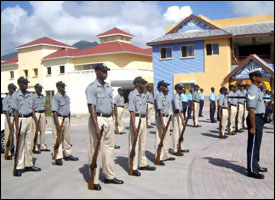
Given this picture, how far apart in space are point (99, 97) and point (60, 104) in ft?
8.61

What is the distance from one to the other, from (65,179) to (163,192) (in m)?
2.02

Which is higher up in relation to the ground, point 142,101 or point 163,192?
point 142,101

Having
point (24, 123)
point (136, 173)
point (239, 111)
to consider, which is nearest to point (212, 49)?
point (239, 111)

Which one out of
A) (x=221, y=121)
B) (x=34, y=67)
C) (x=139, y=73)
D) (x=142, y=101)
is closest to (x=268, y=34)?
(x=139, y=73)

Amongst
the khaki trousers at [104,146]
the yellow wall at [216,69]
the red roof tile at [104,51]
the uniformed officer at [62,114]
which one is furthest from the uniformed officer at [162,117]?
the red roof tile at [104,51]

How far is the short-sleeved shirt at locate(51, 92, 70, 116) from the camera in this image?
7.95 m

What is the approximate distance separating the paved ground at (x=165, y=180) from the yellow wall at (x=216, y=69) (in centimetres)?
1913

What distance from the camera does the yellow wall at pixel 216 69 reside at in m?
27.3

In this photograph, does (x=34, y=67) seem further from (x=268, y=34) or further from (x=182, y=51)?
(x=268, y=34)

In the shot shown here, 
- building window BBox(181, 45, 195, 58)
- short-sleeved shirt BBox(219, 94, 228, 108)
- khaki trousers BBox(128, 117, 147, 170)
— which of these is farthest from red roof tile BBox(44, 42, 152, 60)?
khaki trousers BBox(128, 117, 147, 170)

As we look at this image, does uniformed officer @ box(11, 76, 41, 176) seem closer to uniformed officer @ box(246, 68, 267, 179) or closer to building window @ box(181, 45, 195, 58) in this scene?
uniformed officer @ box(246, 68, 267, 179)

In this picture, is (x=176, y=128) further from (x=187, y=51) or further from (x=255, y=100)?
(x=187, y=51)

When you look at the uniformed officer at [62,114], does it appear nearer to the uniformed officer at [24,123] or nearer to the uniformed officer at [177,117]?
the uniformed officer at [24,123]

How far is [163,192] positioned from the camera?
552cm
